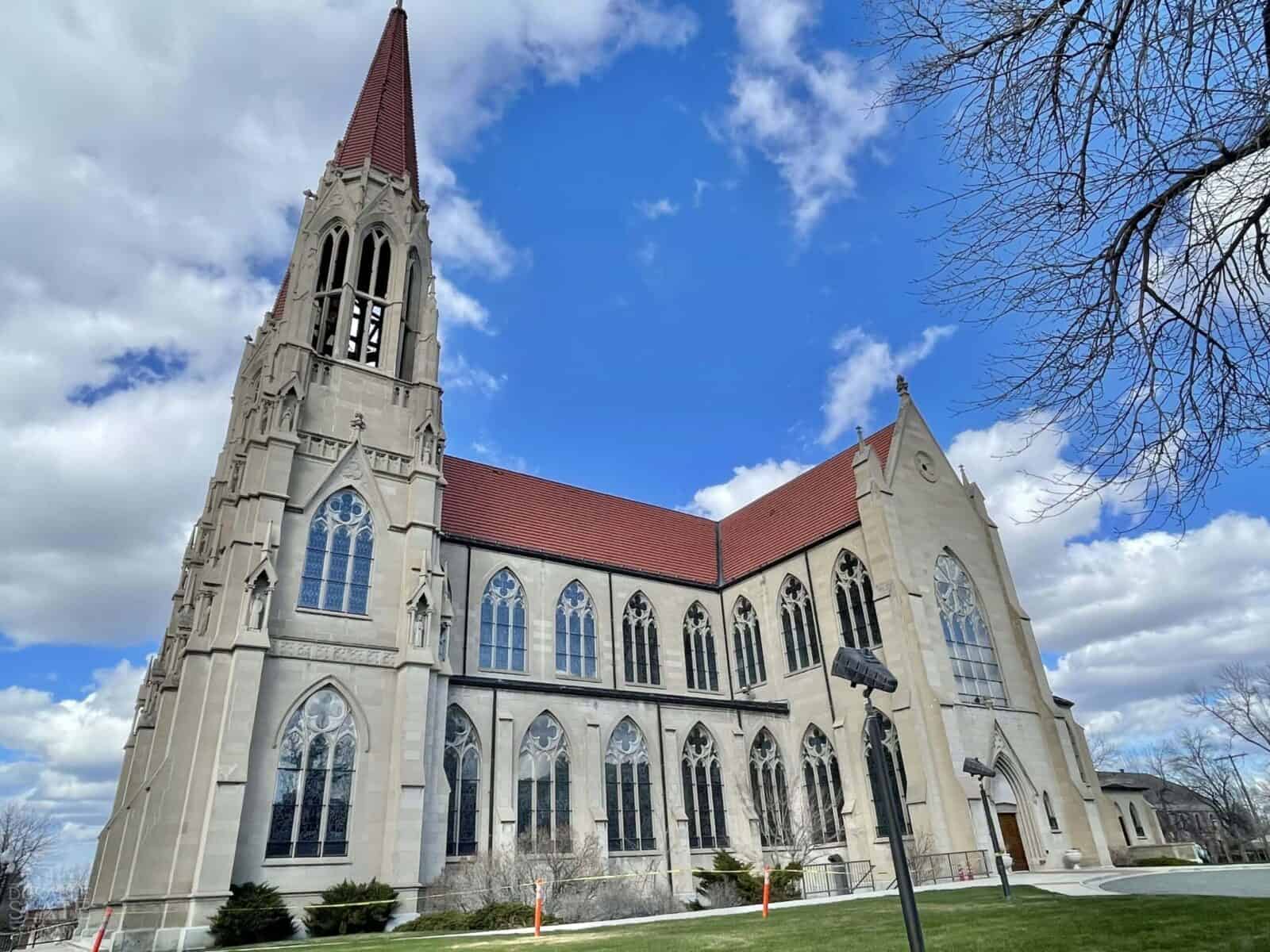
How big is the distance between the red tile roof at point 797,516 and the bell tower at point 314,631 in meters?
14.0

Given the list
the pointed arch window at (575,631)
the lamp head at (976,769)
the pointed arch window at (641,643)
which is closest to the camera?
the lamp head at (976,769)

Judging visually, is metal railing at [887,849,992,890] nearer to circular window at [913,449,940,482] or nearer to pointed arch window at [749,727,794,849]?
pointed arch window at [749,727,794,849]

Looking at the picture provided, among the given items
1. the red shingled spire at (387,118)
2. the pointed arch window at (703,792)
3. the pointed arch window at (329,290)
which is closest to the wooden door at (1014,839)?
the pointed arch window at (703,792)

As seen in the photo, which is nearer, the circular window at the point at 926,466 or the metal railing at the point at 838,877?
the metal railing at the point at 838,877

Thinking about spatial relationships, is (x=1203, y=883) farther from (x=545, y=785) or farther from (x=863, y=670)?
(x=545, y=785)

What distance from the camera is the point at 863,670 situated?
5160mm

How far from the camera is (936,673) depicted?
24.2 meters

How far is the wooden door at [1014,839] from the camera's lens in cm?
2398

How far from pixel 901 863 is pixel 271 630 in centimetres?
1874

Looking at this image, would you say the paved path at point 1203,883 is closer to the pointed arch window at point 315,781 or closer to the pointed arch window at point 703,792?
the pointed arch window at point 703,792

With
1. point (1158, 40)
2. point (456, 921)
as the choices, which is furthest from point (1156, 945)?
point (456, 921)

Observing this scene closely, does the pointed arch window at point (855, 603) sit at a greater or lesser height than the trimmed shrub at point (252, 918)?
greater

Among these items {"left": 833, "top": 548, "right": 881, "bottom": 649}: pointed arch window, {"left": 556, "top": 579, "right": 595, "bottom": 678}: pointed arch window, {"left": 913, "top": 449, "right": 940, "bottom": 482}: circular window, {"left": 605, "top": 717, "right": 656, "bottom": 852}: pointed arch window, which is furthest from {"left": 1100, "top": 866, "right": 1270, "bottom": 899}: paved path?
{"left": 556, "top": 579, "right": 595, "bottom": 678}: pointed arch window

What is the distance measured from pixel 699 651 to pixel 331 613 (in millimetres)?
15771
